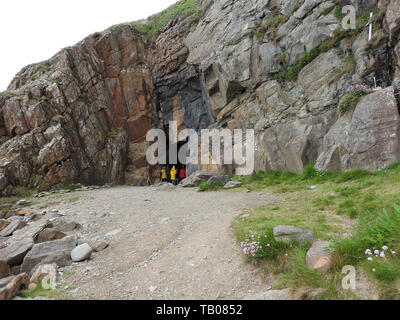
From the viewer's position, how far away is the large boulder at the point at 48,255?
5.50m

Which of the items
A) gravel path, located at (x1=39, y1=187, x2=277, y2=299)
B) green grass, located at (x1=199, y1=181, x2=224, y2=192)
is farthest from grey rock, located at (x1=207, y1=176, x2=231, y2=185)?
gravel path, located at (x1=39, y1=187, x2=277, y2=299)

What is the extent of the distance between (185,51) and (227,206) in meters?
26.2

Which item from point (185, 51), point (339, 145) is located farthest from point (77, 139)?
point (339, 145)

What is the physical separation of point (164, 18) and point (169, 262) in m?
38.4

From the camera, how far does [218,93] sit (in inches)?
955

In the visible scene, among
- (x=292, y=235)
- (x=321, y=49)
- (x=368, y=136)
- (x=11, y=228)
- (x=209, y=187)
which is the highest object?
(x=321, y=49)

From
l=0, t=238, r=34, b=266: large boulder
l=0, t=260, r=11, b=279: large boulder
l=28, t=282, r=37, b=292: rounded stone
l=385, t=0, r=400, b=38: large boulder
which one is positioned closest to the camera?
l=28, t=282, r=37, b=292: rounded stone

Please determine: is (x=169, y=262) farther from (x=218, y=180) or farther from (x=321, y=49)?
Answer: (x=321, y=49)

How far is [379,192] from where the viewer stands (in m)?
6.35

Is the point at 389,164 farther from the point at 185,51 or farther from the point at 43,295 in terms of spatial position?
the point at 185,51

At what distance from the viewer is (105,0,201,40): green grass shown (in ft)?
96.4

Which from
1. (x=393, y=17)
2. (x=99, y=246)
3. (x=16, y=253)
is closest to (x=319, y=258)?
(x=99, y=246)

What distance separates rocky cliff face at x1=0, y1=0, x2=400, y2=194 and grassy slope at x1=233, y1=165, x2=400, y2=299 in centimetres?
289

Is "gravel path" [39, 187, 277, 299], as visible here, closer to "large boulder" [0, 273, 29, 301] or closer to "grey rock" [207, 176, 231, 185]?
"large boulder" [0, 273, 29, 301]
